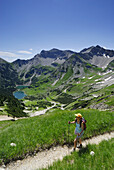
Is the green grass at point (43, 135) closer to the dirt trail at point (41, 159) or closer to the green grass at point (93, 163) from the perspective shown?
the dirt trail at point (41, 159)

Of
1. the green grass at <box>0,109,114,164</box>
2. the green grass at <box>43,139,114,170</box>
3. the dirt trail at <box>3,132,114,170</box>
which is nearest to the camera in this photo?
the green grass at <box>43,139,114,170</box>

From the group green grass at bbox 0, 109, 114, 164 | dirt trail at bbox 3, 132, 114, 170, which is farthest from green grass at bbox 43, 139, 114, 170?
green grass at bbox 0, 109, 114, 164

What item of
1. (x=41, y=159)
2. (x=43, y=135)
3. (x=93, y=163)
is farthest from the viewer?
(x=43, y=135)

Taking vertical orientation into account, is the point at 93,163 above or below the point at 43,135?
above

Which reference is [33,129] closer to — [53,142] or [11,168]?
[53,142]

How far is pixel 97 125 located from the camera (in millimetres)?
12430

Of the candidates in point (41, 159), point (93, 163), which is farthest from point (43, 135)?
point (93, 163)

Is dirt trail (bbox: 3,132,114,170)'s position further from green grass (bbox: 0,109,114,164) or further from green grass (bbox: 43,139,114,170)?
green grass (bbox: 43,139,114,170)

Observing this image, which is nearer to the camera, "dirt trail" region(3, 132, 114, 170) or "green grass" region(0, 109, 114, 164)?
"dirt trail" region(3, 132, 114, 170)

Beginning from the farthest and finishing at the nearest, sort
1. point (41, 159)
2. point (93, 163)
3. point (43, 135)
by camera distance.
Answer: point (43, 135) → point (41, 159) → point (93, 163)

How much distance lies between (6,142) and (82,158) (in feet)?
23.9

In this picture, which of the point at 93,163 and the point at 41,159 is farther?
the point at 41,159

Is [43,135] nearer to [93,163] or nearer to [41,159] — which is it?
[41,159]

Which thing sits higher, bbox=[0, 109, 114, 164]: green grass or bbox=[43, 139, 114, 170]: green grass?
bbox=[43, 139, 114, 170]: green grass
